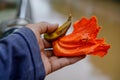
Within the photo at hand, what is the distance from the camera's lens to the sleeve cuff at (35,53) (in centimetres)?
70

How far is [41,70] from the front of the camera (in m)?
0.71

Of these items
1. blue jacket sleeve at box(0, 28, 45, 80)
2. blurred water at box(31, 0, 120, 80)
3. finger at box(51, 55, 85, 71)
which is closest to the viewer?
blue jacket sleeve at box(0, 28, 45, 80)

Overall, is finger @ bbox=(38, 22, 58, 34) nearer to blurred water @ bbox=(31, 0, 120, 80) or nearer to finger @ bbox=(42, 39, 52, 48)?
finger @ bbox=(42, 39, 52, 48)

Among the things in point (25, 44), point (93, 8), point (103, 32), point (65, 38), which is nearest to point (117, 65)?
point (103, 32)

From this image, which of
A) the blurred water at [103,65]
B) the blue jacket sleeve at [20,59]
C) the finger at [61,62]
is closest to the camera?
the blue jacket sleeve at [20,59]

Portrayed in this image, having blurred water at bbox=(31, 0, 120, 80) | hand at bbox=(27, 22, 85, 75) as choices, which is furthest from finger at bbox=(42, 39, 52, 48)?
blurred water at bbox=(31, 0, 120, 80)

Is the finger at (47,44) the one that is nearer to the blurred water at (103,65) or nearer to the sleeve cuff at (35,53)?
the sleeve cuff at (35,53)

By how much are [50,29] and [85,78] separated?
2.60ft

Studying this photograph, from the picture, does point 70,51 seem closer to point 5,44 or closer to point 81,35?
point 81,35

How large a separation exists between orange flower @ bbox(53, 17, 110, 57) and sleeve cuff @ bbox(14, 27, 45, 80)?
9 cm

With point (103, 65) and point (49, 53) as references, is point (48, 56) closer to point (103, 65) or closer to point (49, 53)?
point (49, 53)

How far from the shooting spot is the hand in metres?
0.75

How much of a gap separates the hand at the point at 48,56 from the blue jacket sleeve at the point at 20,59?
1.7 inches

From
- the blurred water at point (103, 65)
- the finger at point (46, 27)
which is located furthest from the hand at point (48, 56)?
the blurred water at point (103, 65)
